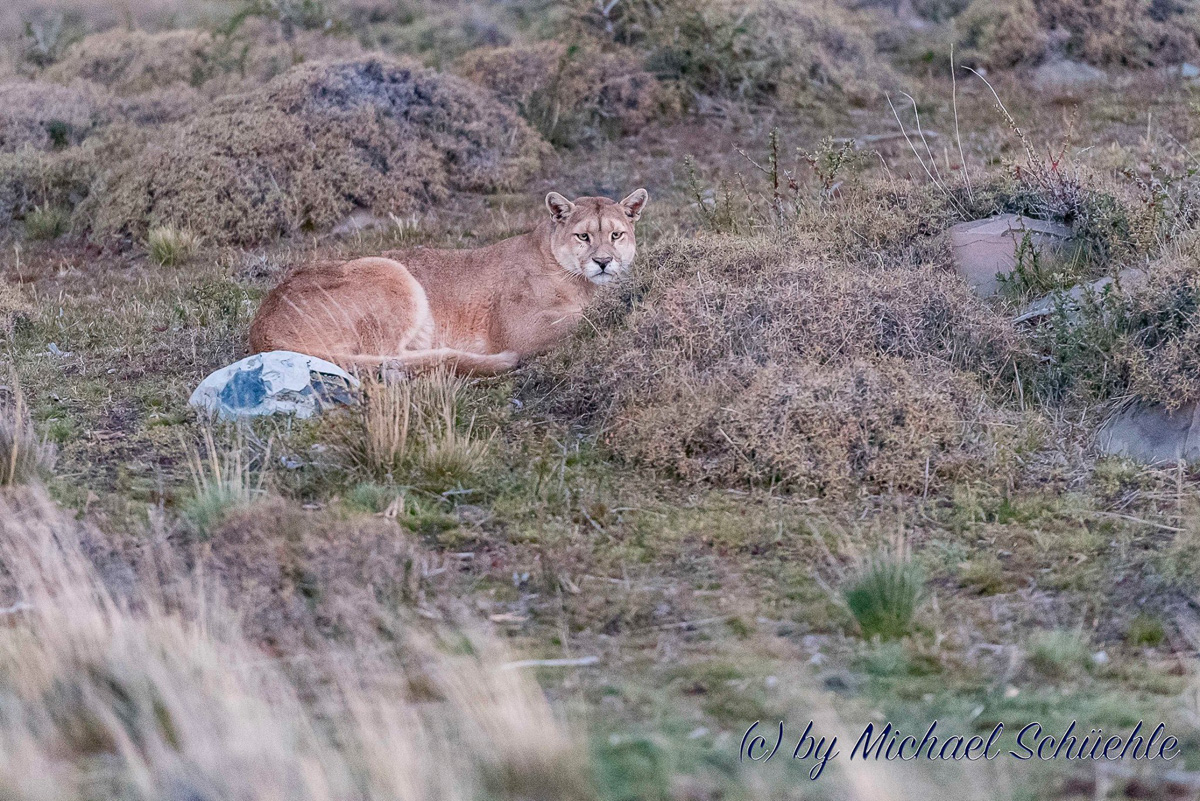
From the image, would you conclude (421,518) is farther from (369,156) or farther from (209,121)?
(209,121)

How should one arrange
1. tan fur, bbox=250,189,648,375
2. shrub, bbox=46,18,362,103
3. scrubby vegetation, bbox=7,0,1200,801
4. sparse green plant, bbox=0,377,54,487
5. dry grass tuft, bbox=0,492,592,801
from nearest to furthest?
dry grass tuft, bbox=0,492,592,801
scrubby vegetation, bbox=7,0,1200,801
sparse green plant, bbox=0,377,54,487
tan fur, bbox=250,189,648,375
shrub, bbox=46,18,362,103

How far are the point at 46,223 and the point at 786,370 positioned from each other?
8.27 m

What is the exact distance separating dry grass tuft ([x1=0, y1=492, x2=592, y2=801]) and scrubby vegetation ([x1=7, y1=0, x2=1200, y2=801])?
0.01 m

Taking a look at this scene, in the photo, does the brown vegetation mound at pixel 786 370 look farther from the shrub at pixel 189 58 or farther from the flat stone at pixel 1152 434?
the shrub at pixel 189 58

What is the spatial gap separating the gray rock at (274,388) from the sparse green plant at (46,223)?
20.0ft

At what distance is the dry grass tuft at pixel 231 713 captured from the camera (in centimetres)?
313

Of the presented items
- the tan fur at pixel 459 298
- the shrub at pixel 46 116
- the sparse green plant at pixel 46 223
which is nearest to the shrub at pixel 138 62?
the shrub at pixel 46 116

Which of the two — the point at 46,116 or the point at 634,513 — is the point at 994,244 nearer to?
the point at 634,513

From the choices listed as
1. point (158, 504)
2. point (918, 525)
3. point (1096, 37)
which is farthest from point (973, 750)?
point (1096, 37)

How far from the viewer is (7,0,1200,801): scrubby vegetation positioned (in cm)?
338

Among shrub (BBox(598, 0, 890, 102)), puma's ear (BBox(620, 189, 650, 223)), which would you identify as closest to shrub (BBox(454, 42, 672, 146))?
shrub (BBox(598, 0, 890, 102))

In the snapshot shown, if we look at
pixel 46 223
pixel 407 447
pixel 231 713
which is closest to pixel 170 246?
pixel 46 223

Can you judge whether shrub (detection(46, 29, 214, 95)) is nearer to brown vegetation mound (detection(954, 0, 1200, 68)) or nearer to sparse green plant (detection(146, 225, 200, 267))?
sparse green plant (detection(146, 225, 200, 267))

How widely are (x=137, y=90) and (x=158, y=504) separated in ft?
37.7
